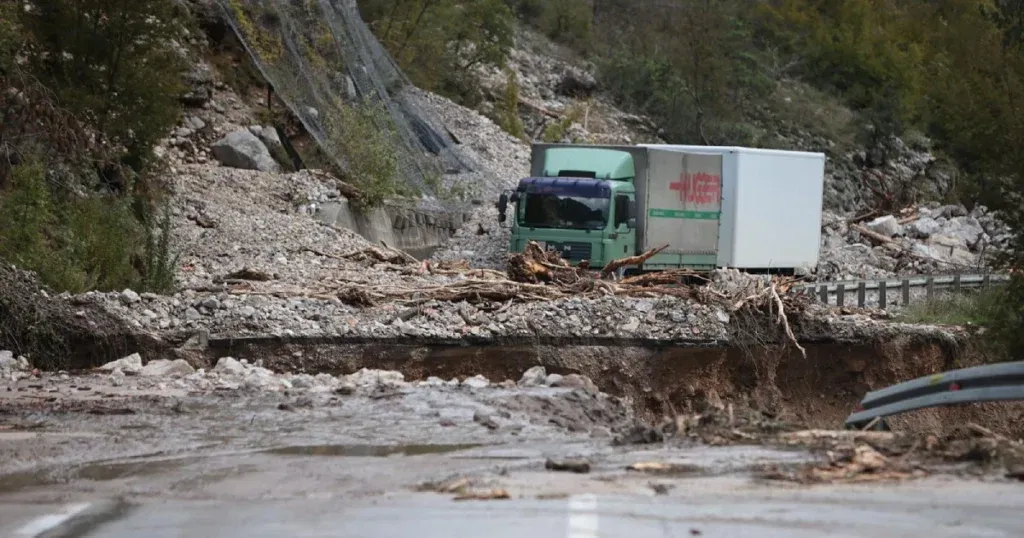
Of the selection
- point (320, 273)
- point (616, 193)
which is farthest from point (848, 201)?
point (320, 273)

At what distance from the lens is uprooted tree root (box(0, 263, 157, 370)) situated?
712 inches

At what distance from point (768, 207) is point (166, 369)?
20.5 m

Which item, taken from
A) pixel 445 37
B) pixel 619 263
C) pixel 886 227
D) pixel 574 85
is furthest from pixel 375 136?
pixel 574 85

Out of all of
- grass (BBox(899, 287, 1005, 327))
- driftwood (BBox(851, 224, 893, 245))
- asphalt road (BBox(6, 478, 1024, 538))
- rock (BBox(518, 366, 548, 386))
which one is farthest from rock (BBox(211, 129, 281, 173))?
asphalt road (BBox(6, 478, 1024, 538))

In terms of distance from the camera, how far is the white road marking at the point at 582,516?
274 inches

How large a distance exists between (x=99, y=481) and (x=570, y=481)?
3161 millimetres

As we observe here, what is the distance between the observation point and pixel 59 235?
22969 mm

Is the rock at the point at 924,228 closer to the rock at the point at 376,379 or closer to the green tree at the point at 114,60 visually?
the green tree at the point at 114,60

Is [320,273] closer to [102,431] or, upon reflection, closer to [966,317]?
[966,317]

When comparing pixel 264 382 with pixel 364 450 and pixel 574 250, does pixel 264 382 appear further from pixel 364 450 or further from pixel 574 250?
pixel 574 250

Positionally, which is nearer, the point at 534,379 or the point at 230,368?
the point at 534,379

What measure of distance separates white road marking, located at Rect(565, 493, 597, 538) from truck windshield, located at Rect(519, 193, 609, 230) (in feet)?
72.8

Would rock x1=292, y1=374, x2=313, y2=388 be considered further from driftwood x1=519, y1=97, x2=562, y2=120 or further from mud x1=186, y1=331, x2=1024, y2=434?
driftwood x1=519, y1=97, x2=562, y2=120

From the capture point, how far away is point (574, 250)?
30.2m
